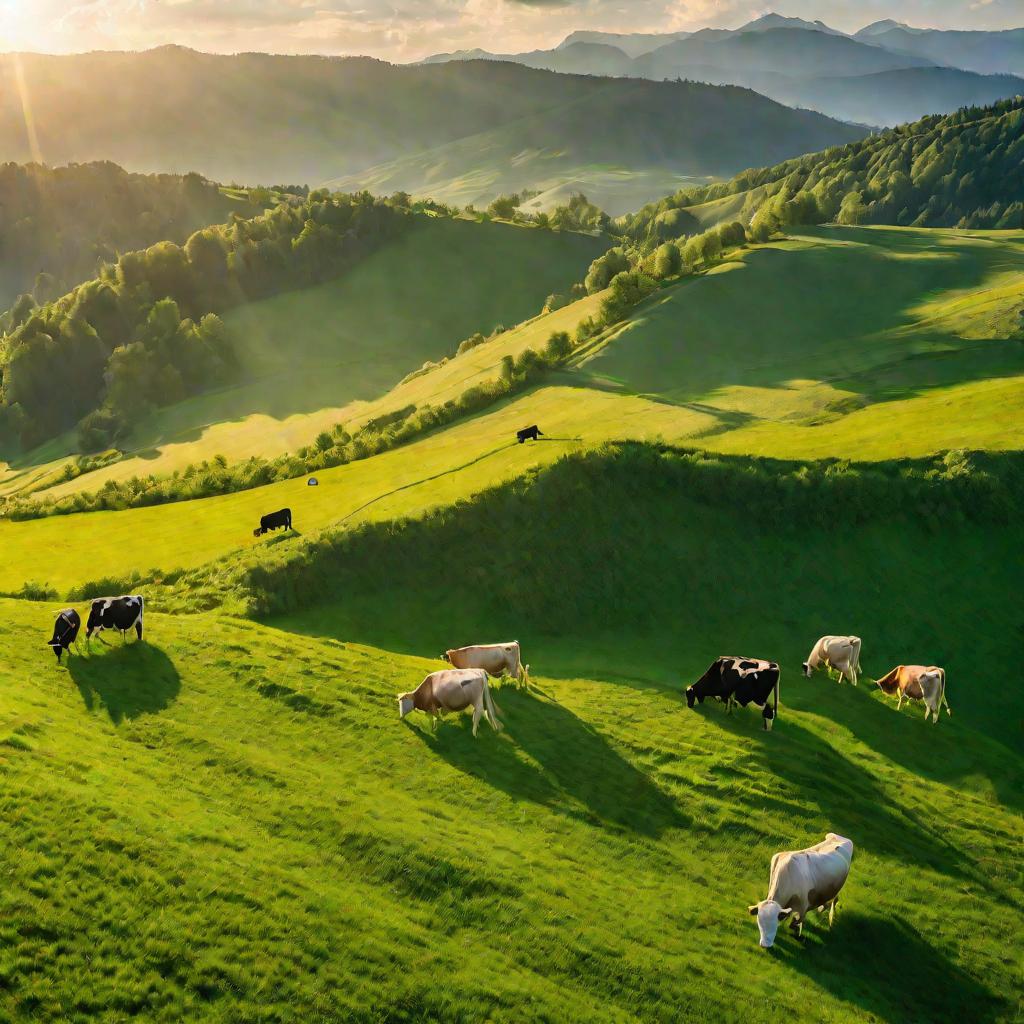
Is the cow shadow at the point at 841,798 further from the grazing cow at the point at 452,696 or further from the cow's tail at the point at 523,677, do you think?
the grazing cow at the point at 452,696

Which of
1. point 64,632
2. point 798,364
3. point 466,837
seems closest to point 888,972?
point 466,837

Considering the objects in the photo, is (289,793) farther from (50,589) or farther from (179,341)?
(179,341)

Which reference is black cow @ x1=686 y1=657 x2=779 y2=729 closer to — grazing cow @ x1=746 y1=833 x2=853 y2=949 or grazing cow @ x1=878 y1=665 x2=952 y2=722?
grazing cow @ x1=878 y1=665 x2=952 y2=722

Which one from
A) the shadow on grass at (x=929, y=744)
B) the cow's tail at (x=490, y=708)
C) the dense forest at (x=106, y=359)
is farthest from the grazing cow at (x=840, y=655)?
the dense forest at (x=106, y=359)

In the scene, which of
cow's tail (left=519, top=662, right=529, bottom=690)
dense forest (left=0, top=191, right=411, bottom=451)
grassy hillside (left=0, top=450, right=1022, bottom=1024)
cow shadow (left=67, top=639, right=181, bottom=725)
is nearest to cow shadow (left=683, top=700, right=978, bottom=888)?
grassy hillside (left=0, top=450, right=1022, bottom=1024)

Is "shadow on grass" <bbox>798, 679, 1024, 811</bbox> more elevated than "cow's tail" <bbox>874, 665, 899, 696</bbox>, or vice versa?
"cow's tail" <bbox>874, 665, 899, 696</bbox>

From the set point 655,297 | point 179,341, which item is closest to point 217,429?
point 179,341
